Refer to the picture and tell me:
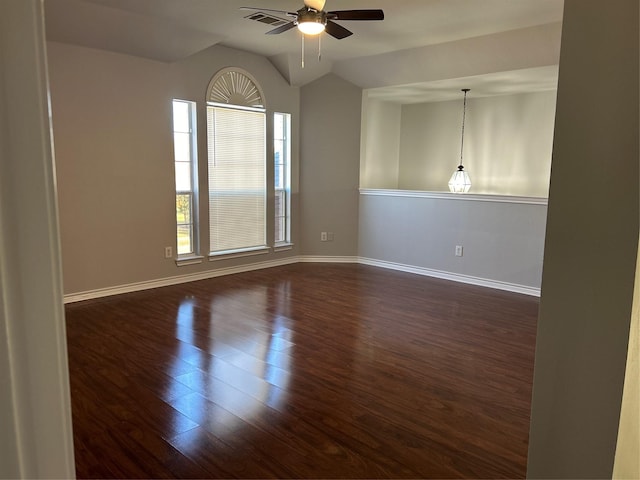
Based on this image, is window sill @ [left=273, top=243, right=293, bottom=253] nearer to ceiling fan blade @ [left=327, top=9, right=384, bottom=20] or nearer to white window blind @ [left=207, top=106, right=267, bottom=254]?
white window blind @ [left=207, top=106, right=267, bottom=254]

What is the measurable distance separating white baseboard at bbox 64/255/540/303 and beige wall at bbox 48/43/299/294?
2.4 inches

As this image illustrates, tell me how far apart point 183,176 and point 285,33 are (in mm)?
1953

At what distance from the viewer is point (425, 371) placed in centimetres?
306

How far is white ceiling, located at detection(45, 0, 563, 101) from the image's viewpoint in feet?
12.8

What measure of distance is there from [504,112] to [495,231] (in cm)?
251

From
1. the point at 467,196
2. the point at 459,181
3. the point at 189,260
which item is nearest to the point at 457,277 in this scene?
the point at 467,196

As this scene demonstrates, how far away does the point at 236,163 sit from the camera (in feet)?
18.9

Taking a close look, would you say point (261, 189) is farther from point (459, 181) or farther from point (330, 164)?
point (459, 181)

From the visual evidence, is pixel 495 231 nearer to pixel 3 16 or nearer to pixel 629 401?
pixel 629 401

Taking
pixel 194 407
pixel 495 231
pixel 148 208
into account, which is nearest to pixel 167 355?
pixel 194 407

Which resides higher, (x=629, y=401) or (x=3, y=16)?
(x=3, y=16)

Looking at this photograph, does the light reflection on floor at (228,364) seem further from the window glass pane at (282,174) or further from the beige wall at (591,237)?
the window glass pane at (282,174)

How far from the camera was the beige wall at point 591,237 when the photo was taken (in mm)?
871

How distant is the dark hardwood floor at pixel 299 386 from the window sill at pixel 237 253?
88 cm
